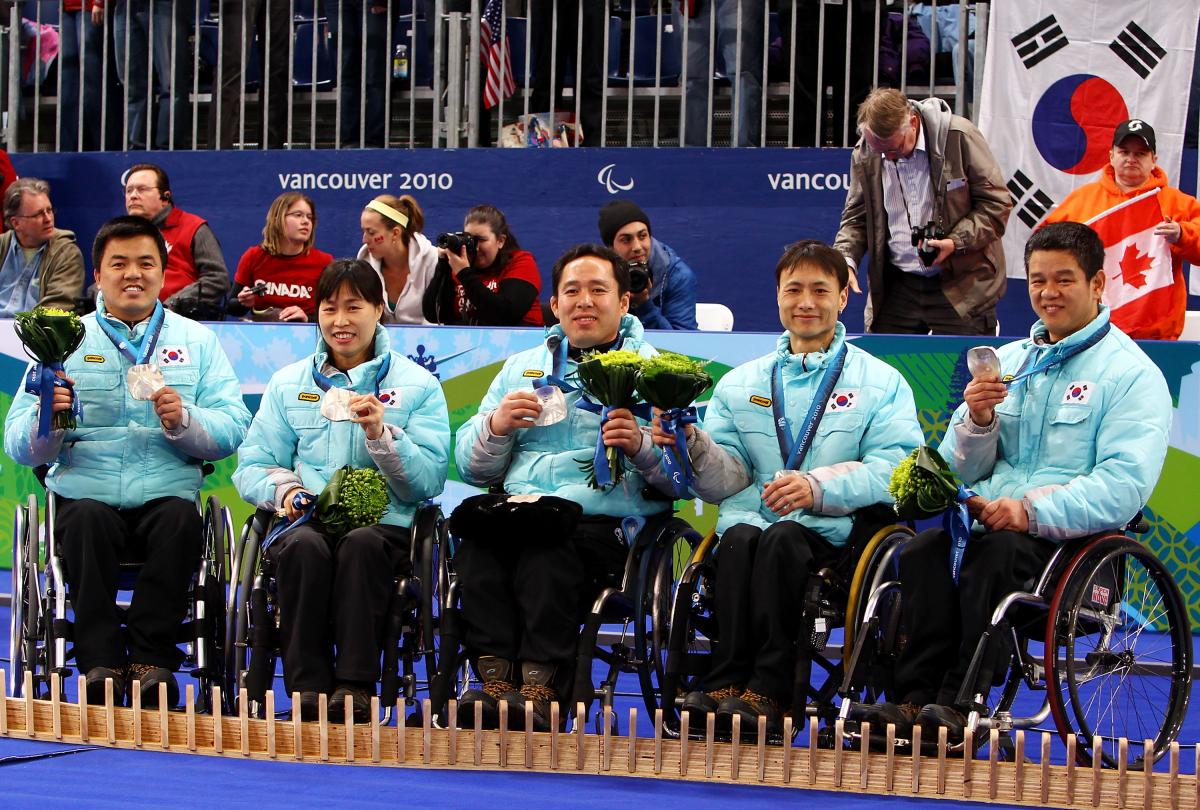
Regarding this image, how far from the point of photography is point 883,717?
4.88 meters

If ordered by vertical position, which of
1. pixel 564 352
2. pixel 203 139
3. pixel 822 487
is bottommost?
pixel 822 487

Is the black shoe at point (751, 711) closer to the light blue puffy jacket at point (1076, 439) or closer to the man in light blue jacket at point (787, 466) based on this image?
the man in light blue jacket at point (787, 466)

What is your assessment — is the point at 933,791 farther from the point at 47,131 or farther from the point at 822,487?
the point at 47,131

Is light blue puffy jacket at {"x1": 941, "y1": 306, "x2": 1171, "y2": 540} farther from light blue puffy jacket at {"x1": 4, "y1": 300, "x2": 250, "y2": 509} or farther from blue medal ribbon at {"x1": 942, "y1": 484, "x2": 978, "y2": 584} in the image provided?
light blue puffy jacket at {"x1": 4, "y1": 300, "x2": 250, "y2": 509}

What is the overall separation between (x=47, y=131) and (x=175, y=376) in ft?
21.1

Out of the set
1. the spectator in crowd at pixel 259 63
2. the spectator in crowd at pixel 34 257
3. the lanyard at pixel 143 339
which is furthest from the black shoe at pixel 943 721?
the spectator in crowd at pixel 259 63

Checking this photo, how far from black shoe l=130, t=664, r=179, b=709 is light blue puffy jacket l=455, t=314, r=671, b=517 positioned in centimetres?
111

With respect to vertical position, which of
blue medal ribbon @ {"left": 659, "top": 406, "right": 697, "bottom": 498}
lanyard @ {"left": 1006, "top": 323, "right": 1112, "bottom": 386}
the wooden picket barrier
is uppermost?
lanyard @ {"left": 1006, "top": 323, "right": 1112, "bottom": 386}

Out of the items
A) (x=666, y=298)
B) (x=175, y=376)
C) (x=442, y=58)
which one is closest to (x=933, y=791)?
(x=175, y=376)

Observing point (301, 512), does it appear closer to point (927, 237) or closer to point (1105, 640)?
point (1105, 640)

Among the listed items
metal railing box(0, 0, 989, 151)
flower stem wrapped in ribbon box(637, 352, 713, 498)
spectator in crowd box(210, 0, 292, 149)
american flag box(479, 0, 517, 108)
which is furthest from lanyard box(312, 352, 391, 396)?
spectator in crowd box(210, 0, 292, 149)

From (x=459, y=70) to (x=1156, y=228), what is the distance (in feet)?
15.0

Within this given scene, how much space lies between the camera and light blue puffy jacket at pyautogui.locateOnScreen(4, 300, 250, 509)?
566 cm

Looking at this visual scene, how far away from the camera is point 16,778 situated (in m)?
4.62
